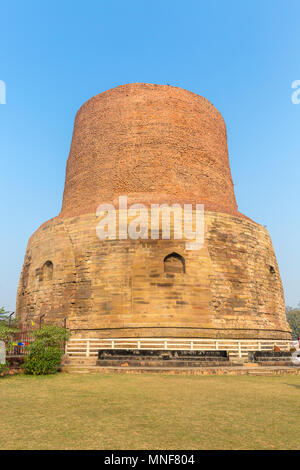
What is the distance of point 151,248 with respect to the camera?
46.3ft

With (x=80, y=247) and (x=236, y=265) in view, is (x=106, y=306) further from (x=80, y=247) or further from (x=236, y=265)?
(x=236, y=265)

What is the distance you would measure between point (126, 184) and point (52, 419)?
13.4 meters

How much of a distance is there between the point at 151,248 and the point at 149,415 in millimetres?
10084

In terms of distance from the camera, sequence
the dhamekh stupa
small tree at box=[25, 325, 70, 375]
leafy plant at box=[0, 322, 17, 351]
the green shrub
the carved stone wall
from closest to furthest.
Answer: the green shrub → leafy plant at box=[0, 322, 17, 351] → small tree at box=[25, 325, 70, 375] → the carved stone wall → the dhamekh stupa

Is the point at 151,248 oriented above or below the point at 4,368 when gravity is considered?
above

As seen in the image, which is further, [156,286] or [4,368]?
[156,286]

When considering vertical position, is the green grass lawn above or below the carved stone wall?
below

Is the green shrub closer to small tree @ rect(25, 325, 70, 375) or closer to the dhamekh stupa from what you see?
small tree @ rect(25, 325, 70, 375)

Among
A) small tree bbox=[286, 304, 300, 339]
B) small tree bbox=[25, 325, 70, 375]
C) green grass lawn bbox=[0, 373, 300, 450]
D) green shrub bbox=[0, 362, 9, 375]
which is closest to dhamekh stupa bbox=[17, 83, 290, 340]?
small tree bbox=[25, 325, 70, 375]

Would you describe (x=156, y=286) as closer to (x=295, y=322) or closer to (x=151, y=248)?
(x=151, y=248)

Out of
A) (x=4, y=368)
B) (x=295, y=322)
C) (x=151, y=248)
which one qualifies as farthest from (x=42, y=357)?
(x=295, y=322)

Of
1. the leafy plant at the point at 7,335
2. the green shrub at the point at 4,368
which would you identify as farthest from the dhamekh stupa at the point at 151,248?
the green shrub at the point at 4,368

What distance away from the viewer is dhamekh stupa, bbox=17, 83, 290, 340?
536 inches

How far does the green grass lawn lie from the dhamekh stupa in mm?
6484
